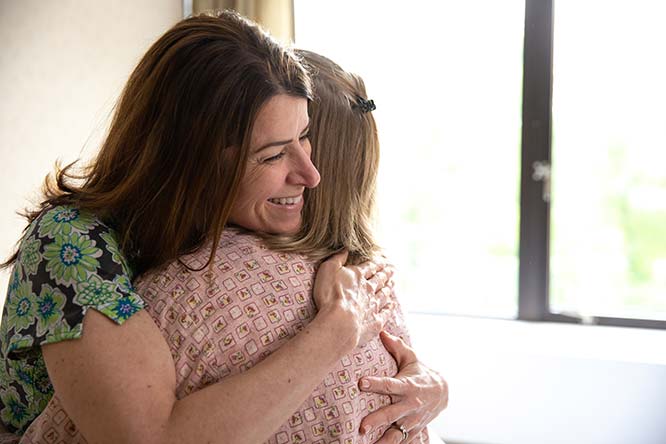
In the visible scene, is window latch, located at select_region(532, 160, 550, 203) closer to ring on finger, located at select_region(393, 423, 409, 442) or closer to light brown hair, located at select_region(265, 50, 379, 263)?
light brown hair, located at select_region(265, 50, 379, 263)

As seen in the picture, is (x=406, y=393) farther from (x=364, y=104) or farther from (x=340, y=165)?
(x=364, y=104)

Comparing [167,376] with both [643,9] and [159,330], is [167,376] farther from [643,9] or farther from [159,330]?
[643,9]

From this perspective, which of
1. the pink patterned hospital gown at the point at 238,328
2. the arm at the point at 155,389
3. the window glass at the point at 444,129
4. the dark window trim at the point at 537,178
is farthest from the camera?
the window glass at the point at 444,129

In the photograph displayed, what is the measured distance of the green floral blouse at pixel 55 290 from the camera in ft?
3.87

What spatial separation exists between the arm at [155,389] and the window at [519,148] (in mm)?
1912

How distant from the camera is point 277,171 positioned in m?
1.49

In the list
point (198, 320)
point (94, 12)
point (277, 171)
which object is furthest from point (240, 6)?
point (198, 320)

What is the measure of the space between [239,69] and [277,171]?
220 millimetres

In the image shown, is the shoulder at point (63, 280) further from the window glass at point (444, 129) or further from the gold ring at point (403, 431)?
the window glass at point (444, 129)

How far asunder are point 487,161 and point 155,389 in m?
2.46

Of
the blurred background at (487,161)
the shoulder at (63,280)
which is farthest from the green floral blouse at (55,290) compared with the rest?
the blurred background at (487,161)

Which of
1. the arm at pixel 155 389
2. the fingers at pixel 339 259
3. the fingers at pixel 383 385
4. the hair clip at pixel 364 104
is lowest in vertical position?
the fingers at pixel 383 385

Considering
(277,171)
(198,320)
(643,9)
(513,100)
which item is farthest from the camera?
(513,100)

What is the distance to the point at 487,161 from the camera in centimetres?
338
